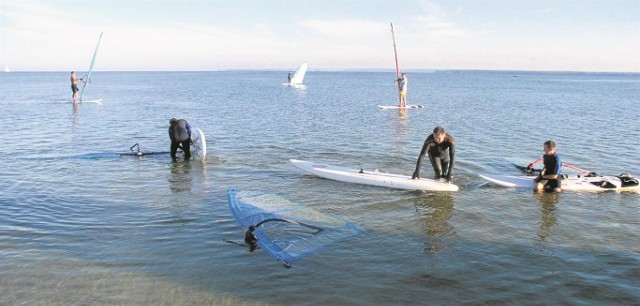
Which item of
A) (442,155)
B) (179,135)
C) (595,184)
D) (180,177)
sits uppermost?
(179,135)

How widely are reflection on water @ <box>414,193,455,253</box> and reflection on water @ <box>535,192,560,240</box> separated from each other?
179 cm

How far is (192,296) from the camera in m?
6.43

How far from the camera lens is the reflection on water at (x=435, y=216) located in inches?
333

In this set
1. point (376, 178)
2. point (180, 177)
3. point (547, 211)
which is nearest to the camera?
point (547, 211)

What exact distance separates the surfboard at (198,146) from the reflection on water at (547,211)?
9.99 metres

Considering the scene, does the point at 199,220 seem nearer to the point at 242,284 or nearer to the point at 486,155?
the point at 242,284

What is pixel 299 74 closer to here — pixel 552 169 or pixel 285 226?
pixel 552 169

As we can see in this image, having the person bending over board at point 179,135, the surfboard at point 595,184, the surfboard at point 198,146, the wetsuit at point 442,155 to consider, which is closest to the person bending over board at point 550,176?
the surfboard at point 595,184

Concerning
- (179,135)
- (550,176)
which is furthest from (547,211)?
(179,135)

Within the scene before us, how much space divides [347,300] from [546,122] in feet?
85.4

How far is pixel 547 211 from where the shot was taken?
34.2 feet

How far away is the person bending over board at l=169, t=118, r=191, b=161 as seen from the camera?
48.5 feet

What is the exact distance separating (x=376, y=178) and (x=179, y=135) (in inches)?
261

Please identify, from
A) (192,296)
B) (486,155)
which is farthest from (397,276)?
(486,155)
